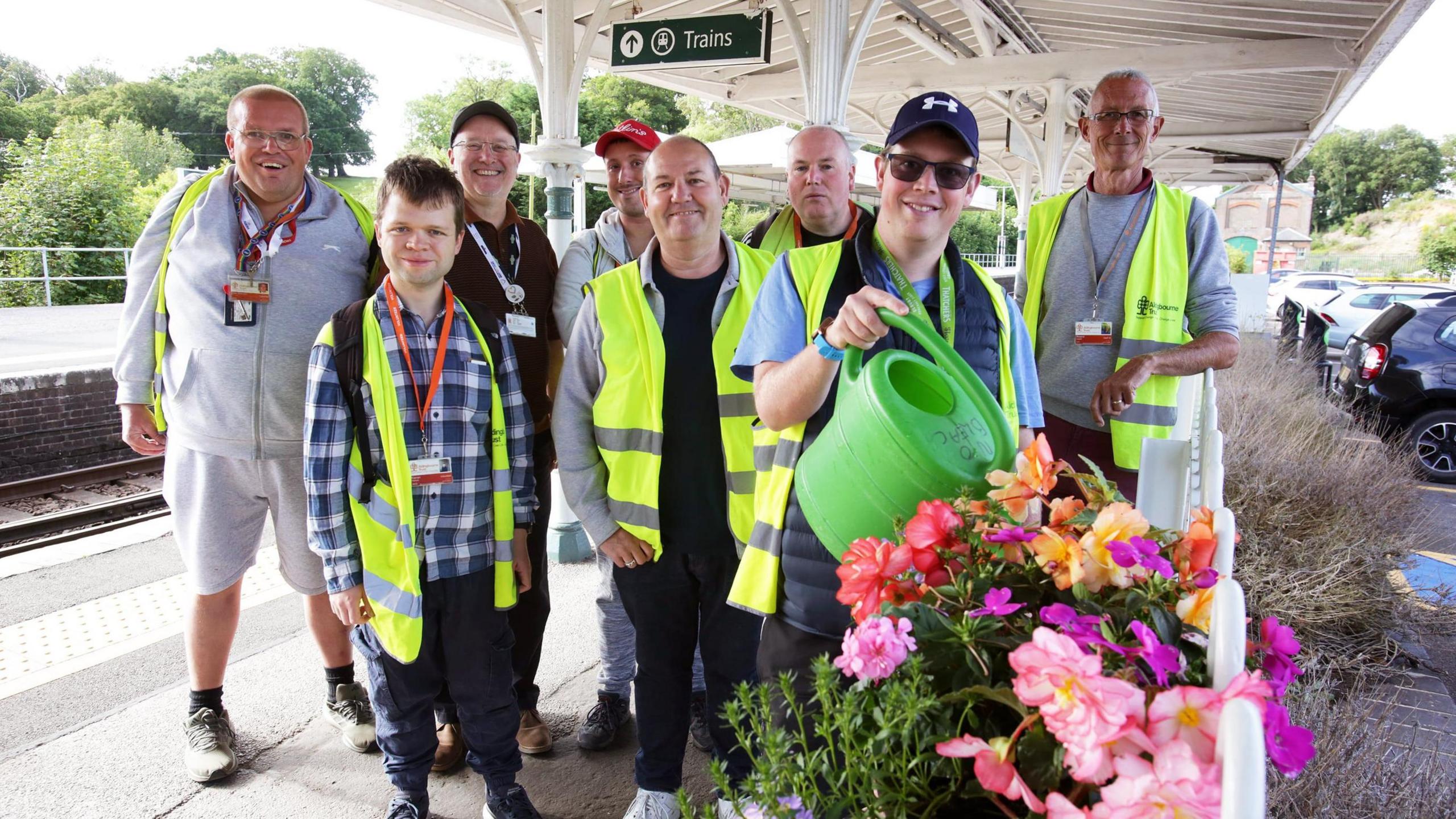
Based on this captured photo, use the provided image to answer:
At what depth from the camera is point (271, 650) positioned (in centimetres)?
403

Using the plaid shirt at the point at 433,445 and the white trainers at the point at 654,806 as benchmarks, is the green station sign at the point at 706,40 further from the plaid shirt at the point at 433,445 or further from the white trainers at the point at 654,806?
the white trainers at the point at 654,806

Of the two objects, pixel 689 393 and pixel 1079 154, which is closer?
pixel 689 393

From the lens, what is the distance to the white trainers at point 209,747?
2984 millimetres

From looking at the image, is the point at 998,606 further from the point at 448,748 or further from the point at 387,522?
the point at 448,748

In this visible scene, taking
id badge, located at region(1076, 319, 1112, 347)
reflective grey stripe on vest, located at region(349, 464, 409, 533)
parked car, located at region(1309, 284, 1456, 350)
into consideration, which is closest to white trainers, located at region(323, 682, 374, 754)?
reflective grey stripe on vest, located at region(349, 464, 409, 533)

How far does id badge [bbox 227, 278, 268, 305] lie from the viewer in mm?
2828

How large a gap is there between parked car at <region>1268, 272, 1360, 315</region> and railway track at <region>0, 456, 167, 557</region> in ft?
81.5

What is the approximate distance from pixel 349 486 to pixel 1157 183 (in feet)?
9.27

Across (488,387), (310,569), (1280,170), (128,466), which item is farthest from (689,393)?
(1280,170)

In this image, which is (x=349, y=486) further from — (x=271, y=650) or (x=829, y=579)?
(x=271, y=650)

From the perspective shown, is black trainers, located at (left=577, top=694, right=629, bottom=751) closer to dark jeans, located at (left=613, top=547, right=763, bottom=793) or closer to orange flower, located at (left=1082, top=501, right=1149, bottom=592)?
dark jeans, located at (left=613, top=547, right=763, bottom=793)

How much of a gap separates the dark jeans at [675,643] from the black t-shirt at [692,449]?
0.25 ft

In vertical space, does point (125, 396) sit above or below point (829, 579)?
above

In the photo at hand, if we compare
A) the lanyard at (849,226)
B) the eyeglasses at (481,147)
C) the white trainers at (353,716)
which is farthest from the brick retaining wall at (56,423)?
the lanyard at (849,226)
